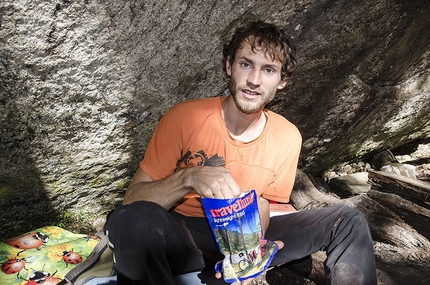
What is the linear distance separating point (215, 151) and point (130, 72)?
71 centimetres

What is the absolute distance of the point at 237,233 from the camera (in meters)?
1.99

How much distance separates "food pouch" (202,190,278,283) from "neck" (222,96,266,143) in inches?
22.2

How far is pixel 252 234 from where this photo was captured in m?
2.02

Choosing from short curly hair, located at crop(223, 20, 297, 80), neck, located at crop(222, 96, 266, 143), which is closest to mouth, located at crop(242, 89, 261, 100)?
neck, located at crop(222, 96, 266, 143)

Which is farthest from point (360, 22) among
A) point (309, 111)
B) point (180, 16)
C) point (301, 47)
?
point (180, 16)

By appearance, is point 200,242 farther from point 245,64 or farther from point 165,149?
point 245,64

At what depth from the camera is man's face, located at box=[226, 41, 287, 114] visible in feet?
7.78

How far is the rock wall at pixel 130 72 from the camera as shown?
7.37 feet

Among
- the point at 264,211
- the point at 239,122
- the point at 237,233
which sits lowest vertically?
the point at 264,211

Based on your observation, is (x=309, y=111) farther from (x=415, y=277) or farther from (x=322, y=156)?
(x=415, y=277)

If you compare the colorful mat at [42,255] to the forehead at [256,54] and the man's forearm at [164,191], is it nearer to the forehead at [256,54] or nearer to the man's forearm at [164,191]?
the man's forearm at [164,191]

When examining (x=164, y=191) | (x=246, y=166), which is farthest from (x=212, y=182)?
(x=246, y=166)

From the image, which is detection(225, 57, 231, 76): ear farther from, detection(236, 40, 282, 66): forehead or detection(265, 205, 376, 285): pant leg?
detection(265, 205, 376, 285): pant leg

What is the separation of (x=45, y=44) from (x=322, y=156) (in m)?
2.72
